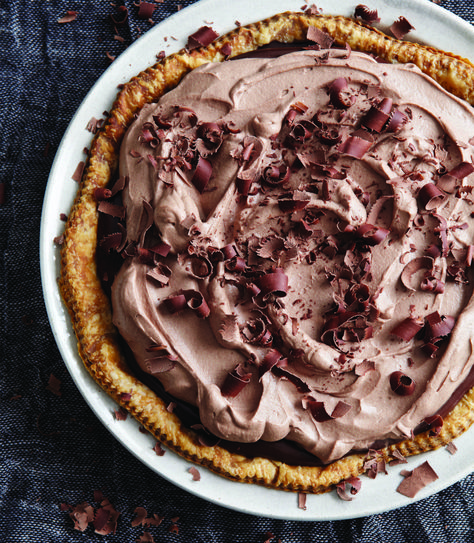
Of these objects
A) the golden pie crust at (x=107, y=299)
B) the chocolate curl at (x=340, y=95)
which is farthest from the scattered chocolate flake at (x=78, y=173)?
the chocolate curl at (x=340, y=95)

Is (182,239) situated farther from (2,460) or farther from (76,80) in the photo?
(2,460)

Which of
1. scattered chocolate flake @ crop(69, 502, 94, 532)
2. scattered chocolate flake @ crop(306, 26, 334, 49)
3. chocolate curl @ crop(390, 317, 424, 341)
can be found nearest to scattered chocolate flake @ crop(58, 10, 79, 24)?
scattered chocolate flake @ crop(306, 26, 334, 49)

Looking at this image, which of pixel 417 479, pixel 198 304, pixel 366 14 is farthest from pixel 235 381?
pixel 366 14

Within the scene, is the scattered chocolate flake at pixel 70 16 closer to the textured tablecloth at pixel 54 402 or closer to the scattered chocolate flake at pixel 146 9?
the textured tablecloth at pixel 54 402

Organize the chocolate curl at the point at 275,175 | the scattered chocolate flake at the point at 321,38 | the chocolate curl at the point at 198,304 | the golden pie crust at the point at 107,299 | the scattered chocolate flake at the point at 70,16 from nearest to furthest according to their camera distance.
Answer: the chocolate curl at the point at 198,304 → the chocolate curl at the point at 275,175 → the golden pie crust at the point at 107,299 → the scattered chocolate flake at the point at 321,38 → the scattered chocolate flake at the point at 70,16

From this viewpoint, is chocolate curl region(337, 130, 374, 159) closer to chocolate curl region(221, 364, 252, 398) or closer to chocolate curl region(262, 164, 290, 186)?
chocolate curl region(262, 164, 290, 186)

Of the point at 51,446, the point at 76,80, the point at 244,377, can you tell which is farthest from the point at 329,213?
the point at 51,446
